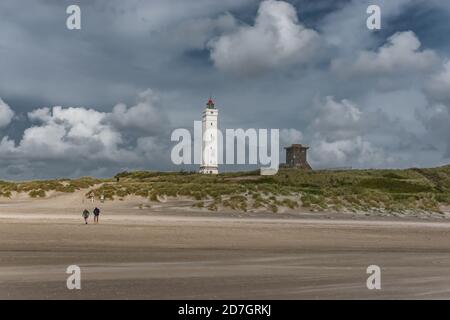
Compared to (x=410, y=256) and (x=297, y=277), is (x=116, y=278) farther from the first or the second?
(x=410, y=256)

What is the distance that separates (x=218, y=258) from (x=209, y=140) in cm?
8227

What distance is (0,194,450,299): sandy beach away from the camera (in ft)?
38.2

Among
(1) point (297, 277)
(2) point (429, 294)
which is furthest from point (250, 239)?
(2) point (429, 294)

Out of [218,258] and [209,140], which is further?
[209,140]

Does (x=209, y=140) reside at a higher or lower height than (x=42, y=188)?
higher

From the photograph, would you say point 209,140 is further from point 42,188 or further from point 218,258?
point 218,258

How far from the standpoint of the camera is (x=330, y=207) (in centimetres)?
4091

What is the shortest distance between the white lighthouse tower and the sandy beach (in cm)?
6048

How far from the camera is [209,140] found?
98625 millimetres

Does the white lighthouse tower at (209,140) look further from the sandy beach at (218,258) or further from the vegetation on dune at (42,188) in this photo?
the sandy beach at (218,258)

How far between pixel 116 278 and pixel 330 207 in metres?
30.0

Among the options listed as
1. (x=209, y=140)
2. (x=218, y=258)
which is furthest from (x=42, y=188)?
(x=209, y=140)

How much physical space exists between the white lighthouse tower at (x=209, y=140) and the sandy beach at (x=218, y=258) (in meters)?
60.5

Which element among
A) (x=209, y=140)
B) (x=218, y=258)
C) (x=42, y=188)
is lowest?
(x=218, y=258)
